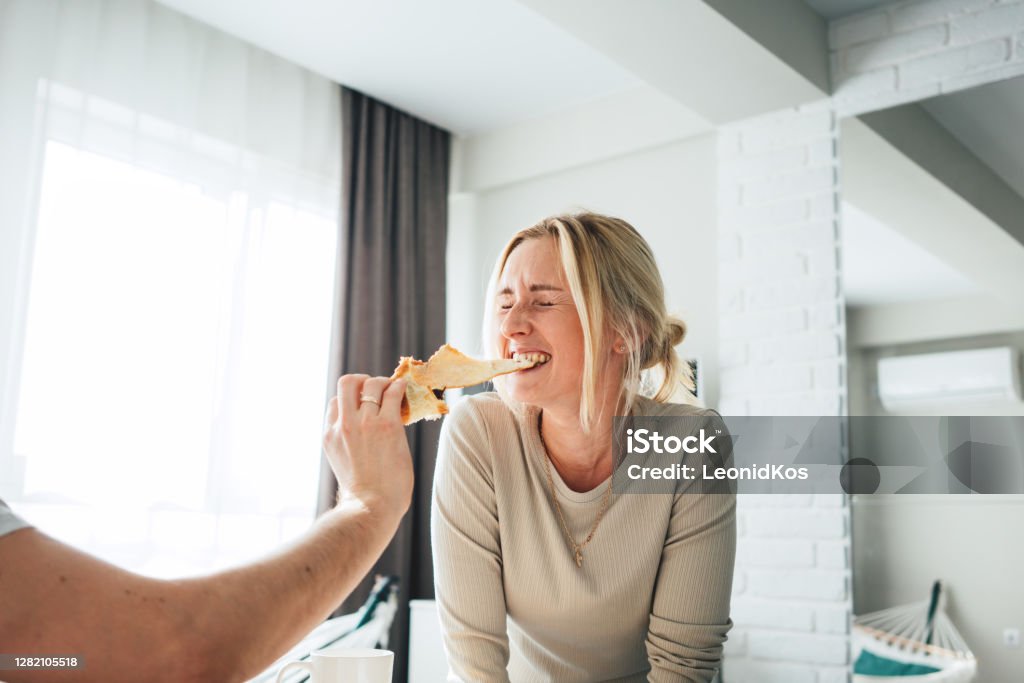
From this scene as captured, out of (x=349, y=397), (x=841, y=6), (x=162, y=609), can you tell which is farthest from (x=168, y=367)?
(x=841, y=6)

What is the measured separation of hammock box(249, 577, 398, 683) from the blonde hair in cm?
126

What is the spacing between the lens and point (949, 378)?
256cm

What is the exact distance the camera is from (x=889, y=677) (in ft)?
8.44

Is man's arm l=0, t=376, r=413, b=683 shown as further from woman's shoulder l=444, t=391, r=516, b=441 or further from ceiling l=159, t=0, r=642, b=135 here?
ceiling l=159, t=0, r=642, b=135

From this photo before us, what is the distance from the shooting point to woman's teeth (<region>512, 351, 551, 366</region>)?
65.7 inches

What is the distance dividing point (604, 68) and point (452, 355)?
2416mm

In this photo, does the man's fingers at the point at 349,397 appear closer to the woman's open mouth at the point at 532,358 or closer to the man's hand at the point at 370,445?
the man's hand at the point at 370,445

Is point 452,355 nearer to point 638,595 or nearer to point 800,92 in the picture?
point 638,595

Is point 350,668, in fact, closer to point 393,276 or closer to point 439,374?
point 439,374

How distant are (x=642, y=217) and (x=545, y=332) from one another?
201 centimetres

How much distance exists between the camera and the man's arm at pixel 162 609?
66 cm

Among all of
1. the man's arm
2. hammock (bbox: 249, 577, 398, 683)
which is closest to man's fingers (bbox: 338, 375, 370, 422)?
the man's arm

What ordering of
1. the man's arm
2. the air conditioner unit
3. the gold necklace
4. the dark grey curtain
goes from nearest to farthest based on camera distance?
the man's arm
the gold necklace
the air conditioner unit
the dark grey curtain

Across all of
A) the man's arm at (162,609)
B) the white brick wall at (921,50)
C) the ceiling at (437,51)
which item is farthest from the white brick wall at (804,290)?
the man's arm at (162,609)
